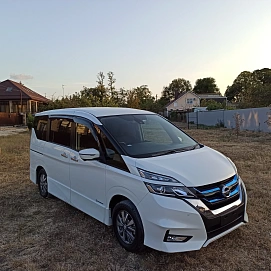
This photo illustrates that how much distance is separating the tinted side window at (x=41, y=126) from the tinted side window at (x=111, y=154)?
1711 mm

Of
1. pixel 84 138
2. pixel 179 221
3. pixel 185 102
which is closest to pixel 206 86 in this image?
→ pixel 185 102

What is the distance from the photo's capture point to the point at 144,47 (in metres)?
13.7

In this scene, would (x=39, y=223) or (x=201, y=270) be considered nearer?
(x=201, y=270)

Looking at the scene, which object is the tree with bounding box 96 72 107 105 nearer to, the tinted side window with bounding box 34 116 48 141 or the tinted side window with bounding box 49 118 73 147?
the tinted side window with bounding box 34 116 48 141

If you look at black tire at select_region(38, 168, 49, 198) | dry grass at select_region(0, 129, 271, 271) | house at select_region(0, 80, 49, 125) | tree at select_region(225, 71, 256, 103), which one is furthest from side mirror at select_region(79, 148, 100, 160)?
tree at select_region(225, 71, 256, 103)

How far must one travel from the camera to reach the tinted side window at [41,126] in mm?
4688

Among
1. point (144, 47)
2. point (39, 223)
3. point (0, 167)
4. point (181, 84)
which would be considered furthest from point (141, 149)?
point (181, 84)

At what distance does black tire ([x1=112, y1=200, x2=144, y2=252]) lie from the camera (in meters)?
2.77

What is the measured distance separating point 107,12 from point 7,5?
341cm

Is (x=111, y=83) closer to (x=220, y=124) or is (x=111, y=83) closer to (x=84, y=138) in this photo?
(x=220, y=124)

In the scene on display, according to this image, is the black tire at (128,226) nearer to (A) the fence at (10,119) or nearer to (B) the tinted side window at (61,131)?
(B) the tinted side window at (61,131)

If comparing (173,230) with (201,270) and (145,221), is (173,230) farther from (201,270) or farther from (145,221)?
(201,270)

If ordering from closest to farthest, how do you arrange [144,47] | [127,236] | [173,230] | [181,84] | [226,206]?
[173,230]
[226,206]
[127,236]
[144,47]
[181,84]

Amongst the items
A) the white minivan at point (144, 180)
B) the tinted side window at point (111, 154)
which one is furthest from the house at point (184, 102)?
→ the tinted side window at point (111, 154)
